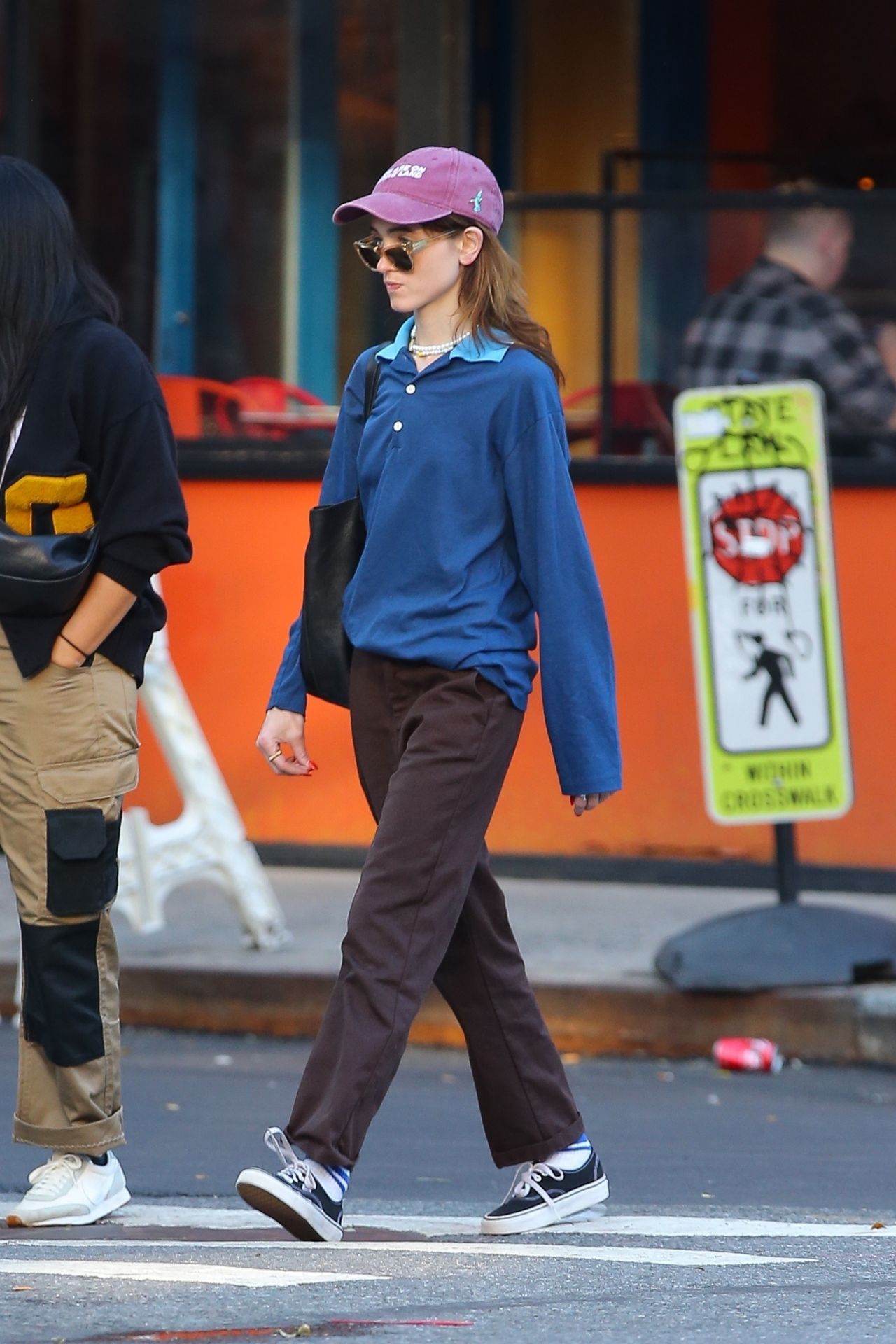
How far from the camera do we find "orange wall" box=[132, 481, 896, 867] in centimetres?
838

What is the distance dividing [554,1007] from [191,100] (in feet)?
13.5

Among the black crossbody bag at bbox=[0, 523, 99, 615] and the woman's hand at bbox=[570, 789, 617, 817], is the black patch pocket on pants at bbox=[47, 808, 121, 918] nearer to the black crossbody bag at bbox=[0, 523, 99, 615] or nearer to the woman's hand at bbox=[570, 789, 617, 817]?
the black crossbody bag at bbox=[0, 523, 99, 615]

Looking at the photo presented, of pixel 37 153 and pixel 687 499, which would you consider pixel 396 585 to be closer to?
pixel 687 499

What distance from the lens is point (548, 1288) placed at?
12.8 feet

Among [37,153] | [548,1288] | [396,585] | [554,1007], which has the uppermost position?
[37,153]

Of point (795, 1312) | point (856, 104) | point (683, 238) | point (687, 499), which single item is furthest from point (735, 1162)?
point (856, 104)

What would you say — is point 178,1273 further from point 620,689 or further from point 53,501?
point 620,689

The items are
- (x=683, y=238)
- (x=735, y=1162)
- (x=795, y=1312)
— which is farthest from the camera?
(x=683, y=238)

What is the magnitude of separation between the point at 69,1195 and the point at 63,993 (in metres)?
0.39

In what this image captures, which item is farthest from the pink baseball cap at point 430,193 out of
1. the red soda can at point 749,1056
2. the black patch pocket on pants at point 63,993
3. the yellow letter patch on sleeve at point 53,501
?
the red soda can at point 749,1056

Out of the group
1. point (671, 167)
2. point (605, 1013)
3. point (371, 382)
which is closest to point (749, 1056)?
point (605, 1013)

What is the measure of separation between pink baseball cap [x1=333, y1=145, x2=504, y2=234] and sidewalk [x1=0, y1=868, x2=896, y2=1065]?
2980 millimetres

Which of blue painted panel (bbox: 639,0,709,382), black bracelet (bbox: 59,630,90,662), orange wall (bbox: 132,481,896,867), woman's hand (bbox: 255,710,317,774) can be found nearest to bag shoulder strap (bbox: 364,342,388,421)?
woman's hand (bbox: 255,710,317,774)

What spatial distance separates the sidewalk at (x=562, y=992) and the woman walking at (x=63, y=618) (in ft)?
8.17
